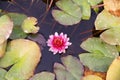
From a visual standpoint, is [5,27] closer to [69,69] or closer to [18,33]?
[18,33]

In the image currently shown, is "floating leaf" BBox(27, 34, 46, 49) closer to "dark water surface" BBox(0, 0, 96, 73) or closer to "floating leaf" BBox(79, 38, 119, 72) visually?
"dark water surface" BBox(0, 0, 96, 73)

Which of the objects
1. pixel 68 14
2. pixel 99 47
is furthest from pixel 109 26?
pixel 68 14

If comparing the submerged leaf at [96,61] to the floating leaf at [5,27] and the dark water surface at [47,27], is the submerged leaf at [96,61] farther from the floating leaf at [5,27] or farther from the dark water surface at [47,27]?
the floating leaf at [5,27]

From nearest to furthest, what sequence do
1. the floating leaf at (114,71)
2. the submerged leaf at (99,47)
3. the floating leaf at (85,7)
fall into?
the floating leaf at (114,71)
the submerged leaf at (99,47)
the floating leaf at (85,7)

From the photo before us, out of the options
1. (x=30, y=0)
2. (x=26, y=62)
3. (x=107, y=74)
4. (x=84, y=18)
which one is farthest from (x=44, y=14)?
(x=107, y=74)

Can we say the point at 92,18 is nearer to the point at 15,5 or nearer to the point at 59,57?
the point at 59,57

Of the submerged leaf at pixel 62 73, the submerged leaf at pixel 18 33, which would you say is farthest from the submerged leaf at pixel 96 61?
the submerged leaf at pixel 18 33
